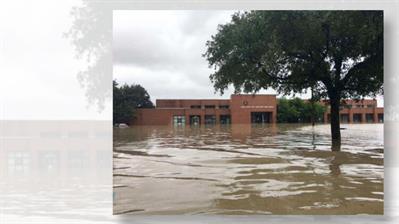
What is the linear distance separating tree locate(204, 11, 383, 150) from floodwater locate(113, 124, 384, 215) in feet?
2.67

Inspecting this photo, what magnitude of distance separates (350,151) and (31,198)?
8206 millimetres

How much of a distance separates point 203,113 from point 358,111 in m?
4.07

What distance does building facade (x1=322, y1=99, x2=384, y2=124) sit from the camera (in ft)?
40.8

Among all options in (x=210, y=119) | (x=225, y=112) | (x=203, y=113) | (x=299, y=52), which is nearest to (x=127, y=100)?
(x=203, y=113)

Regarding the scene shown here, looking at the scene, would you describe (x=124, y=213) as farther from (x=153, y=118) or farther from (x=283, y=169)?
(x=283, y=169)

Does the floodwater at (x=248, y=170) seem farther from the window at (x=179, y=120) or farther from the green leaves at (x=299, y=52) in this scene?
the green leaves at (x=299, y=52)

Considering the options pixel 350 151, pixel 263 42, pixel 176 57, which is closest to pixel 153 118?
pixel 176 57

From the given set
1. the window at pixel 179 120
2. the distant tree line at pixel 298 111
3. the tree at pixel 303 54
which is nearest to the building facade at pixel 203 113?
the window at pixel 179 120

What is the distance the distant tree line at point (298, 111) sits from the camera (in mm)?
12789

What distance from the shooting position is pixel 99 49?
637 inches

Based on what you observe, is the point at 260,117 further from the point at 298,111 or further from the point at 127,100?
the point at 127,100

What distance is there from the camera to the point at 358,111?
1260 cm

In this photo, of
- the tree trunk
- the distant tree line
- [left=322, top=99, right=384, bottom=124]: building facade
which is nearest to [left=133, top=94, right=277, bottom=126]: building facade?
the distant tree line

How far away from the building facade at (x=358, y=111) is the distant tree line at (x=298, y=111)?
292 mm
